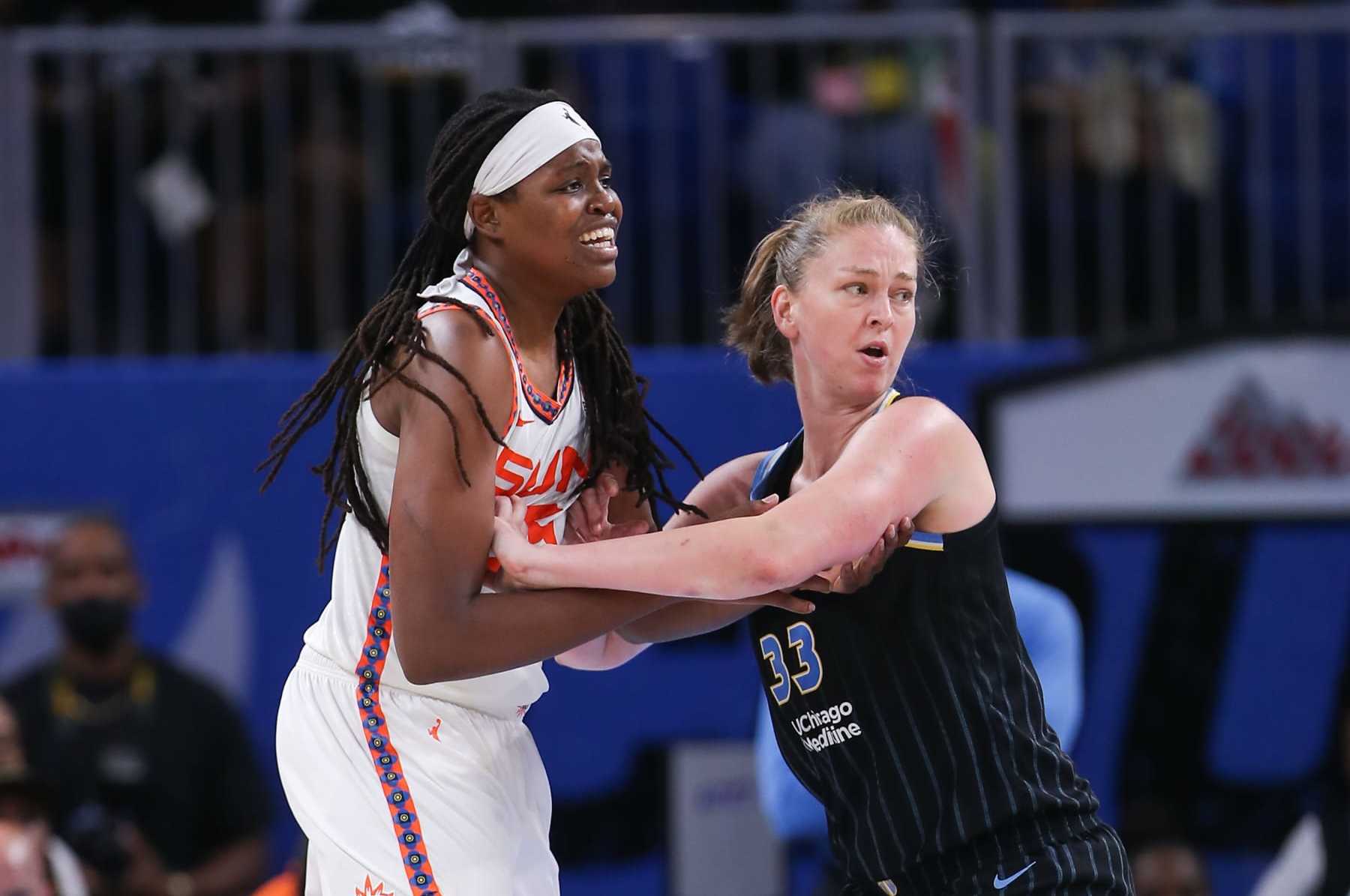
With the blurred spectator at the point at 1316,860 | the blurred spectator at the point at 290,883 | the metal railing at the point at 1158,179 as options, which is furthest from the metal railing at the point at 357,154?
the blurred spectator at the point at 290,883

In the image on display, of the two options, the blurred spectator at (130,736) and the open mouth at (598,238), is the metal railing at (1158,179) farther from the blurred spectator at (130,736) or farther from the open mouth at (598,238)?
the open mouth at (598,238)

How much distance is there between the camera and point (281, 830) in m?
6.97

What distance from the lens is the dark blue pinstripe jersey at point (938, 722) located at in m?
3.21

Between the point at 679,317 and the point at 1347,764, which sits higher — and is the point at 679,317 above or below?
above

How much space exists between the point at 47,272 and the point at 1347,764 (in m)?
4.91

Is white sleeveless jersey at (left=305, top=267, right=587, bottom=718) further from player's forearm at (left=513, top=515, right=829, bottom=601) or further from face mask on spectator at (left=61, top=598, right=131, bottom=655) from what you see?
face mask on spectator at (left=61, top=598, right=131, bottom=655)

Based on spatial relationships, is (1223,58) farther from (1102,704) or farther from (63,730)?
(63,730)

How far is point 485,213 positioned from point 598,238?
0.20m

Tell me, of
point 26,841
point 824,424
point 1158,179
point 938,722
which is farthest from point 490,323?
point 1158,179

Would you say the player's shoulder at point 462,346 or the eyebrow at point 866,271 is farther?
the eyebrow at point 866,271

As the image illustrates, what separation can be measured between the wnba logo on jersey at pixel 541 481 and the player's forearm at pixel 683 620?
0.24 m

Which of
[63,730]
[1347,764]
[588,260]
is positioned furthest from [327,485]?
[1347,764]

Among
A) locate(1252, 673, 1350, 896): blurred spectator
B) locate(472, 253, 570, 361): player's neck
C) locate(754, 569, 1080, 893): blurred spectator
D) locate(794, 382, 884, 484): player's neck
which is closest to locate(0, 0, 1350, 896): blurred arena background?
locate(1252, 673, 1350, 896): blurred spectator

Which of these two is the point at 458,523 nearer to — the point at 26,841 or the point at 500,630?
the point at 500,630
